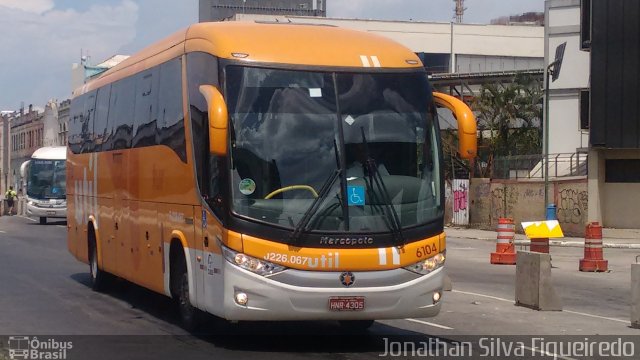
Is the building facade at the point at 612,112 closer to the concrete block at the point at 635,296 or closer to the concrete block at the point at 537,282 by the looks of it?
the concrete block at the point at 537,282

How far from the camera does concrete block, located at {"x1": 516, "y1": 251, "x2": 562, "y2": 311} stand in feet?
46.0

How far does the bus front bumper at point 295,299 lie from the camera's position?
972 centimetres

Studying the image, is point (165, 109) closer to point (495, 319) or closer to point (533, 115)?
point (495, 319)

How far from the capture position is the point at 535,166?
40000 mm

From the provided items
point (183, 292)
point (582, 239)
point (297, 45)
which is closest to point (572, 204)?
point (582, 239)

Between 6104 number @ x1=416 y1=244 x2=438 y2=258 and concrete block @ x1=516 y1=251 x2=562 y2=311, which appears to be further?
concrete block @ x1=516 y1=251 x2=562 y2=311

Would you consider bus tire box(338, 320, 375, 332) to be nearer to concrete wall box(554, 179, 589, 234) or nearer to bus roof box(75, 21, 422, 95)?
bus roof box(75, 21, 422, 95)

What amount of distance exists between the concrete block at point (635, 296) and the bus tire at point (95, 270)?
863 centimetres

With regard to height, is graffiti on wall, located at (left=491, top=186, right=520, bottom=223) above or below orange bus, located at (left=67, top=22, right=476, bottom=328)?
below

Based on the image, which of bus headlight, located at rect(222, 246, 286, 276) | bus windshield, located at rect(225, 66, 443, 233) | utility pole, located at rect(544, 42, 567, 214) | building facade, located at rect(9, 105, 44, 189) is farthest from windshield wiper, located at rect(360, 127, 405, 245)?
building facade, located at rect(9, 105, 44, 189)

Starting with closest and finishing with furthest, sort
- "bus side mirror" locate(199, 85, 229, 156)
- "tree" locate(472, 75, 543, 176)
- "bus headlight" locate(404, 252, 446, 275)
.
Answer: "bus side mirror" locate(199, 85, 229, 156), "bus headlight" locate(404, 252, 446, 275), "tree" locate(472, 75, 543, 176)

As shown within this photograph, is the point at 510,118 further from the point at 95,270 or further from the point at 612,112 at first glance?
the point at 95,270

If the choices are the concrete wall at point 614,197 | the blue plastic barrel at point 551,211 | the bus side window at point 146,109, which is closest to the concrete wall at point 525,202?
the concrete wall at point 614,197

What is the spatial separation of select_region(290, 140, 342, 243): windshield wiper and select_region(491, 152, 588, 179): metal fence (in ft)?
98.1
